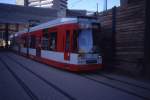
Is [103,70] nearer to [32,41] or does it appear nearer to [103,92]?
[103,92]

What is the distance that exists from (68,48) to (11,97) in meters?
6.73

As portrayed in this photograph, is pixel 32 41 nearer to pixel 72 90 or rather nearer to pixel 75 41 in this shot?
pixel 75 41

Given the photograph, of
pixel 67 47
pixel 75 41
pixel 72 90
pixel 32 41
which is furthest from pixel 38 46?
pixel 72 90

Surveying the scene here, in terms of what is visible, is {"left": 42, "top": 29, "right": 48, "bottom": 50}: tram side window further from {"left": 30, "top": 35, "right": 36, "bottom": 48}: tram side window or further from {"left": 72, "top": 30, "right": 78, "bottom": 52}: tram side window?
{"left": 72, "top": 30, "right": 78, "bottom": 52}: tram side window

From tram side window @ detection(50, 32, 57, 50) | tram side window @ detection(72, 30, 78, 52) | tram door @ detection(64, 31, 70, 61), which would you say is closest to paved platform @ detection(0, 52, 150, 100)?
tram side window @ detection(72, 30, 78, 52)

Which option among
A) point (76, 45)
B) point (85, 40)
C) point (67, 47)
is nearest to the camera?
point (76, 45)

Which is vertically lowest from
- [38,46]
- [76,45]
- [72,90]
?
[72,90]

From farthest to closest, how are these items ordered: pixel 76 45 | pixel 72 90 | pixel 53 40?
pixel 53 40
pixel 76 45
pixel 72 90

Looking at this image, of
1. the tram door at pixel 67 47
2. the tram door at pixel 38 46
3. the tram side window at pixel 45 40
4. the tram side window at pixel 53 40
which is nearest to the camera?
the tram door at pixel 67 47

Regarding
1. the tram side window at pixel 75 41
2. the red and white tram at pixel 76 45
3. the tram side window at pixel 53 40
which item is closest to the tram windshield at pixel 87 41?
the red and white tram at pixel 76 45

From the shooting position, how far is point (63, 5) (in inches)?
5044

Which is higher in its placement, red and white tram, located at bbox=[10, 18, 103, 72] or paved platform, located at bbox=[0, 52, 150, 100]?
red and white tram, located at bbox=[10, 18, 103, 72]

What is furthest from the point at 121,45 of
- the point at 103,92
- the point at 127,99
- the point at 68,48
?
the point at 127,99

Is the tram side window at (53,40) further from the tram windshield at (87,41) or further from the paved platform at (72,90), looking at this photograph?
the paved platform at (72,90)
